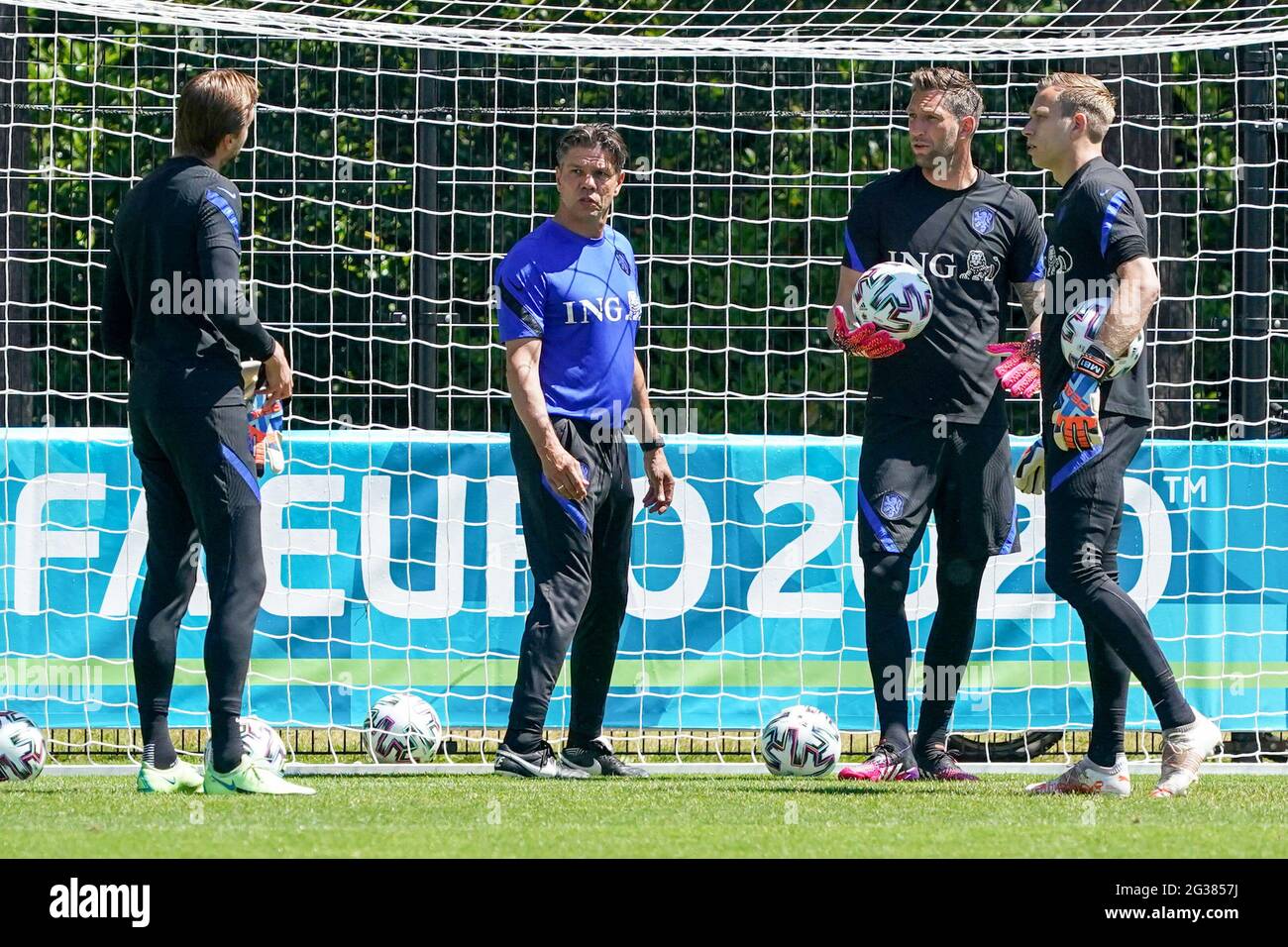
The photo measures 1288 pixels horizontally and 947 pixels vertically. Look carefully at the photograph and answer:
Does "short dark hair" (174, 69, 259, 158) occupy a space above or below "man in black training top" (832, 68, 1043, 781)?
above

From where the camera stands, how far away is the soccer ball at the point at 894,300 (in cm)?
636

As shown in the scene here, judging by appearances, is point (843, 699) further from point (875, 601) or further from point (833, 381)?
point (833, 381)

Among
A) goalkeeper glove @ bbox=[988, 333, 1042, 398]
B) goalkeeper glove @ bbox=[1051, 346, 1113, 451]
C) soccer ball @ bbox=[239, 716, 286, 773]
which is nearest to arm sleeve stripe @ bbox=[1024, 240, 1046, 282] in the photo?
goalkeeper glove @ bbox=[988, 333, 1042, 398]

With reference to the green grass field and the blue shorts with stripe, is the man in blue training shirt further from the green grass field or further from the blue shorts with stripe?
the blue shorts with stripe

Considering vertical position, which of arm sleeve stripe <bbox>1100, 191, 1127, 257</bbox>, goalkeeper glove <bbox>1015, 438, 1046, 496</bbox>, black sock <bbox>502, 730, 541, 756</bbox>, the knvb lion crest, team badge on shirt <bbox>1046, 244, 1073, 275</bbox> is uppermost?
arm sleeve stripe <bbox>1100, 191, 1127, 257</bbox>

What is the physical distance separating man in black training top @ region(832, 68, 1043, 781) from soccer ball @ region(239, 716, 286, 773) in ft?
6.66

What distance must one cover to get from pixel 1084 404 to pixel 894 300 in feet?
2.69

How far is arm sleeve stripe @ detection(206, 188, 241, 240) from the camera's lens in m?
5.70

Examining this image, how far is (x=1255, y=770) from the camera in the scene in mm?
7457

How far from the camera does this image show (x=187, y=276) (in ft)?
18.7

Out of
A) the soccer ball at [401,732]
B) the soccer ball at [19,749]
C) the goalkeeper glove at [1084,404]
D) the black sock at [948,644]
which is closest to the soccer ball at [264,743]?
the soccer ball at [401,732]

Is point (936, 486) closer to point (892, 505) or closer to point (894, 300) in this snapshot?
point (892, 505)
